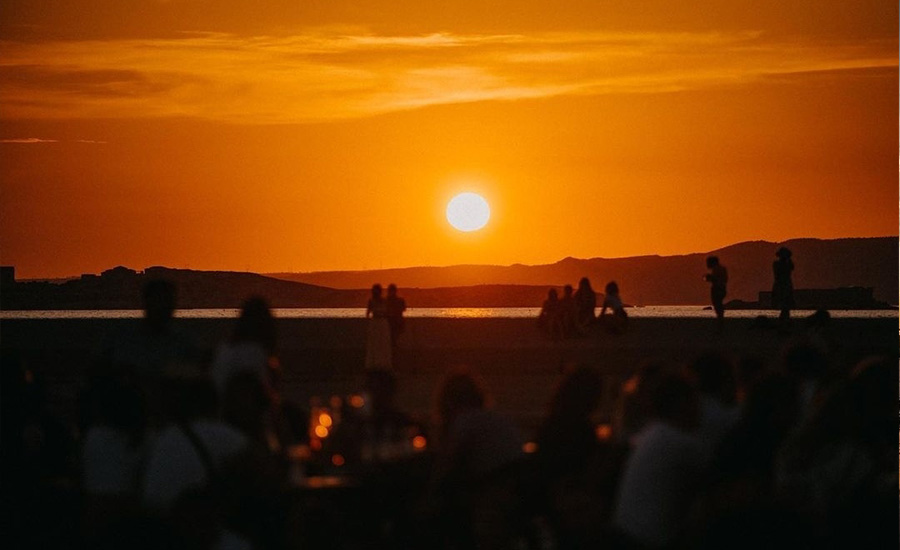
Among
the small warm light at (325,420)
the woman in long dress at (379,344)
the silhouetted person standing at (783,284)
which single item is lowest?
the small warm light at (325,420)

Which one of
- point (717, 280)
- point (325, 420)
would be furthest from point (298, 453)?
point (717, 280)

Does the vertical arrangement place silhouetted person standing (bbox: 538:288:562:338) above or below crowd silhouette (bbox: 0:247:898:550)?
above

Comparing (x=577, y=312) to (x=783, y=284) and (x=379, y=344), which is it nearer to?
(x=783, y=284)

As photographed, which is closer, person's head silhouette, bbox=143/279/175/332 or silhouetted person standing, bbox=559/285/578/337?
person's head silhouette, bbox=143/279/175/332

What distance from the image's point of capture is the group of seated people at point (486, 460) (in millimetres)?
9133

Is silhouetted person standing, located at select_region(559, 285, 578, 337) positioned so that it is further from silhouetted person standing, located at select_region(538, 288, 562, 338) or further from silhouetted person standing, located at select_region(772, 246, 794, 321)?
silhouetted person standing, located at select_region(772, 246, 794, 321)

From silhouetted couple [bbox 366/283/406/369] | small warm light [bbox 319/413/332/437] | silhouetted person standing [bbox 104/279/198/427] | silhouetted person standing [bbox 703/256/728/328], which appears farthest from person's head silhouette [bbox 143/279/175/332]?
silhouetted person standing [bbox 703/256/728/328]

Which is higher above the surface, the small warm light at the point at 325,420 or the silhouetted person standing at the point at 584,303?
the silhouetted person standing at the point at 584,303

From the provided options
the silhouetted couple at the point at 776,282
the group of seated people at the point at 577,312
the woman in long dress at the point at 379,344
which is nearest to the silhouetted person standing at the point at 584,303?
the group of seated people at the point at 577,312

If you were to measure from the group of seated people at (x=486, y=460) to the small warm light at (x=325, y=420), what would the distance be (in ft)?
0.34

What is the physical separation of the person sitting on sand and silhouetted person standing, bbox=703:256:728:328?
209 centimetres

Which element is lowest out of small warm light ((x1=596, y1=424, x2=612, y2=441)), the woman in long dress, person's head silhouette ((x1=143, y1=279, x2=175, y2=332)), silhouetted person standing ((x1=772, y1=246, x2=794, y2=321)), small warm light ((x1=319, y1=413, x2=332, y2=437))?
small warm light ((x1=596, y1=424, x2=612, y2=441))

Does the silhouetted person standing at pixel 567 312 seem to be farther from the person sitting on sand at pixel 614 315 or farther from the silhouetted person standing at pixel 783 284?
the silhouetted person standing at pixel 783 284

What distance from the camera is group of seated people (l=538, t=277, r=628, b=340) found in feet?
134
